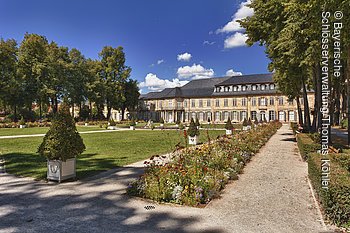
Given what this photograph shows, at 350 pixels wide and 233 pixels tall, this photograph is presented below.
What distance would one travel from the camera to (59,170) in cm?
645

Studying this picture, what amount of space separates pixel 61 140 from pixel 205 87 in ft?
163

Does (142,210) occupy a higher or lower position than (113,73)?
lower

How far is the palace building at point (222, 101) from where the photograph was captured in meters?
45.8

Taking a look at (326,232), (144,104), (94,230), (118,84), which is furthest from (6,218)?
(144,104)

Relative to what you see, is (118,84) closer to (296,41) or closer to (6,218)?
(296,41)

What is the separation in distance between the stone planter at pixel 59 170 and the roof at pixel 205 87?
148 feet

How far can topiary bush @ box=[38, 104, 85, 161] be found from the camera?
20.8ft

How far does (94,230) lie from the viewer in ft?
12.1

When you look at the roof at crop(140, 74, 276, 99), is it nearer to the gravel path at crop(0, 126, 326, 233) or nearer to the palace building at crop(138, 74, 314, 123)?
the palace building at crop(138, 74, 314, 123)

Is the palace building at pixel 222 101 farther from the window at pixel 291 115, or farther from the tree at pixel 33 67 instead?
the tree at pixel 33 67

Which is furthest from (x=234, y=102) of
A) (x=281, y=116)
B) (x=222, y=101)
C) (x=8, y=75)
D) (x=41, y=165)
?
(x=41, y=165)
